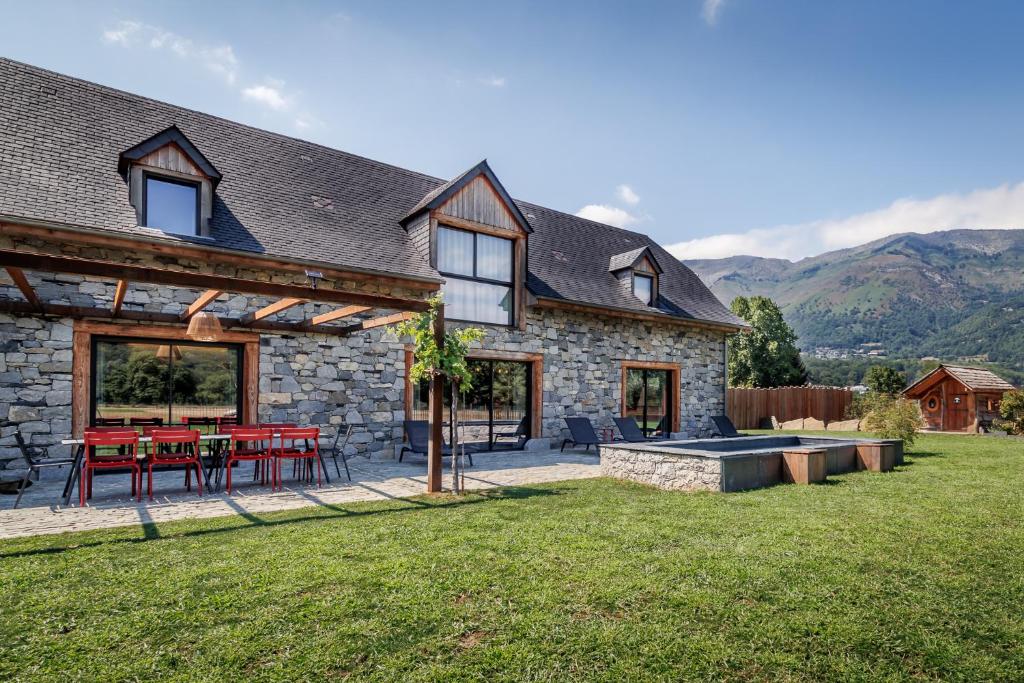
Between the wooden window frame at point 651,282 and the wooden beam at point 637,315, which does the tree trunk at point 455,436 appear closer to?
the wooden beam at point 637,315

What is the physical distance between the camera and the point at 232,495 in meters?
7.80

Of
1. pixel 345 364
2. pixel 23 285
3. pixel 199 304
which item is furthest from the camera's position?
pixel 345 364

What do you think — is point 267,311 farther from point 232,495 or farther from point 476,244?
point 476,244

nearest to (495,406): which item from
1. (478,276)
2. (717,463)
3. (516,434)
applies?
(516,434)

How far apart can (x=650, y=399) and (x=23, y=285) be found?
14.6 meters

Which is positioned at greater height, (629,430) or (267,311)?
(267,311)

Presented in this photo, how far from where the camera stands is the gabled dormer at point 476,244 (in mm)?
13086

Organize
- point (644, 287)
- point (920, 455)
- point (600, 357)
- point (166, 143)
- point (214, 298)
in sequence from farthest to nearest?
1. point (644, 287)
2. point (600, 357)
3. point (920, 455)
4. point (166, 143)
5. point (214, 298)

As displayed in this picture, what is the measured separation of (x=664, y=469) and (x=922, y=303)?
446ft

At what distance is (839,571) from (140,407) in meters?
10.6

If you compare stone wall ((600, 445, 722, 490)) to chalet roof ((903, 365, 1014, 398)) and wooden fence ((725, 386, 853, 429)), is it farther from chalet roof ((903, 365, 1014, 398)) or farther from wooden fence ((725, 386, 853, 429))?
chalet roof ((903, 365, 1014, 398))

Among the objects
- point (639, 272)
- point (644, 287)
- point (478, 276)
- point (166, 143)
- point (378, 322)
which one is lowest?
point (378, 322)

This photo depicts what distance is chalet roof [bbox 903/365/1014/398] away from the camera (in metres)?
20.9

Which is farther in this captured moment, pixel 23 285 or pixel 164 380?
pixel 164 380
